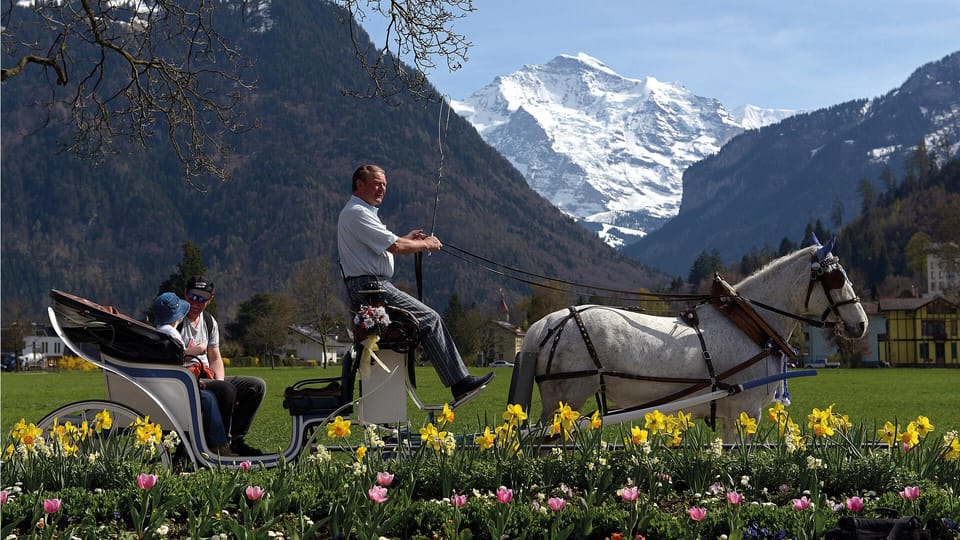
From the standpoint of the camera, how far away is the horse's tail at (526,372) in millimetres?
9703

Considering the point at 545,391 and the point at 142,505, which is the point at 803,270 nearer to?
the point at 545,391

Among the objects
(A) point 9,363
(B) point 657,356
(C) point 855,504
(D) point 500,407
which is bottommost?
(A) point 9,363

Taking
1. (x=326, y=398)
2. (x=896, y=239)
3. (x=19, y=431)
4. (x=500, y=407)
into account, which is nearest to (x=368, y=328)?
(x=326, y=398)

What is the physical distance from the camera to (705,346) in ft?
32.3

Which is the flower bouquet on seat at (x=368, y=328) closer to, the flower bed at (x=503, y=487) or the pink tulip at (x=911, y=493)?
the flower bed at (x=503, y=487)

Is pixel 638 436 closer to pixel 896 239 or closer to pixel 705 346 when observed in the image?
pixel 705 346

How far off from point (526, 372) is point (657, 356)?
1187 mm

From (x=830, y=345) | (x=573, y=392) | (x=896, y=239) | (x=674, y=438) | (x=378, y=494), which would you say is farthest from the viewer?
(x=896, y=239)

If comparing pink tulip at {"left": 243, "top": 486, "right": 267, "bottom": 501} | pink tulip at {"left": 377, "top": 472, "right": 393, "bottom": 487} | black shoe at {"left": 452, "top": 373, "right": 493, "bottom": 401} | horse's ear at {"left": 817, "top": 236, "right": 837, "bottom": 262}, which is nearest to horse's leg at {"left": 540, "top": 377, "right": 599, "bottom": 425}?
black shoe at {"left": 452, "top": 373, "right": 493, "bottom": 401}

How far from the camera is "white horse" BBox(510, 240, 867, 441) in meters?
9.70

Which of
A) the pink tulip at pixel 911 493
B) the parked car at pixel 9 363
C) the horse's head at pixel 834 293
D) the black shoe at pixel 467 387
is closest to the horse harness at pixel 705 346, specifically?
the horse's head at pixel 834 293

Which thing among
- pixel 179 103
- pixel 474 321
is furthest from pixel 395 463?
pixel 474 321

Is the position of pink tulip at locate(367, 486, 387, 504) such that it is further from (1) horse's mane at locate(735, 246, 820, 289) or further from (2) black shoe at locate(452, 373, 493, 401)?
(1) horse's mane at locate(735, 246, 820, 289)

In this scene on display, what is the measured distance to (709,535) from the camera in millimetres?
6160
